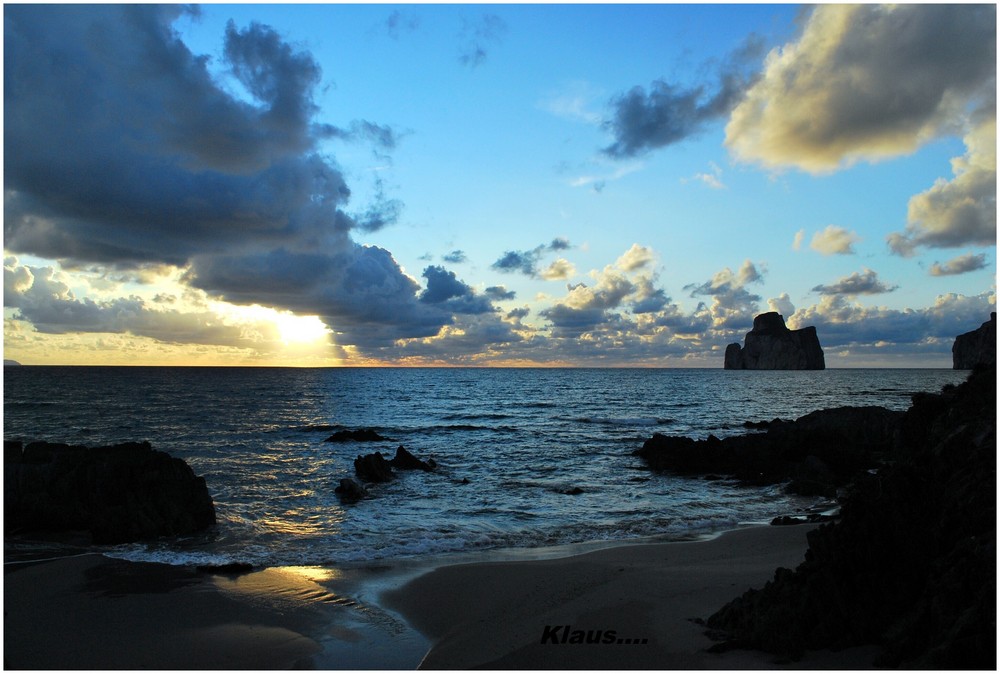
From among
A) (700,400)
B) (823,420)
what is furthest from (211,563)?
(700,400)

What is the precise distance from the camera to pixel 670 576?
11.1 meters

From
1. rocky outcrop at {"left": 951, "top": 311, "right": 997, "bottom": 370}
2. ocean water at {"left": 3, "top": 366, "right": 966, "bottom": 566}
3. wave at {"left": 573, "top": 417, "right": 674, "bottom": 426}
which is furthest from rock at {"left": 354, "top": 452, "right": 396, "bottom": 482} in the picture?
rocky outcrop at {"left": 951, "top": 311, "right": 997, "bottom": 370}

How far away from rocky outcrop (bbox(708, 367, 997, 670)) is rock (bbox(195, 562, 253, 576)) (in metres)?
9.99

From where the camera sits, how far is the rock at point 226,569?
40.5 feet

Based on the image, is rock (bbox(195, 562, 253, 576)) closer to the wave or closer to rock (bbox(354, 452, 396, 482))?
rock (bbox(354, 452, 396, 482))

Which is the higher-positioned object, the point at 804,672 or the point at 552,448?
the point at 804,672

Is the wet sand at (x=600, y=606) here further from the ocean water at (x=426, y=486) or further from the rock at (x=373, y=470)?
the rock at (x=373, y=470)

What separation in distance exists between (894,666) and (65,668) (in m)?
11.0

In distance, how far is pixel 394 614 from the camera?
10.2 m

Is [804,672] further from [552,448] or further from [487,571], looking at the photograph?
[552,448]

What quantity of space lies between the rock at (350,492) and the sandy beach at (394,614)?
8296 mm

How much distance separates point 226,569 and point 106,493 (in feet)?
20.2

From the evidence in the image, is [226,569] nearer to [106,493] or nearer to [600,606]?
[106,493]

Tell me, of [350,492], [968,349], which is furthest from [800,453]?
[968,349]
